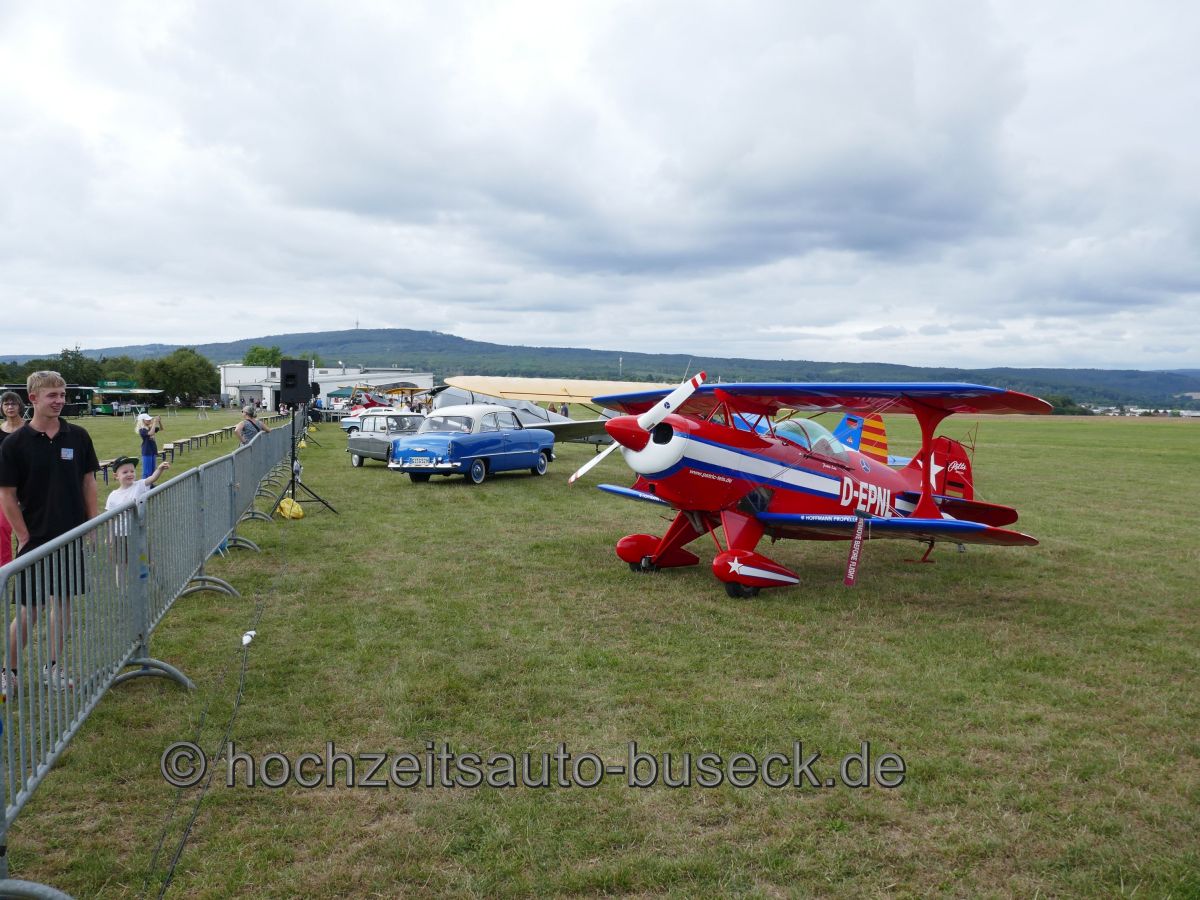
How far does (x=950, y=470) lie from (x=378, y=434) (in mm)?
15158

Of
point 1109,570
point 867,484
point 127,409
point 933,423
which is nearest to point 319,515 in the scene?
point 867,484

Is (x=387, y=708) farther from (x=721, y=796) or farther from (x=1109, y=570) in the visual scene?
(x=1109, y=570)

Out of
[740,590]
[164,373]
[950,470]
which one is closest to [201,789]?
[740,590]

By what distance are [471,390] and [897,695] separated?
21292 mm

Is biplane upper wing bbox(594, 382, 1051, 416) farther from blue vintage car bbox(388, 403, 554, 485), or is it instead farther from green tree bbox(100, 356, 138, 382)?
green tree bbox(100, 356, 138, 382)

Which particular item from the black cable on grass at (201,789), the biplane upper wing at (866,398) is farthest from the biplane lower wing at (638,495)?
the black cable on grass at (201,789)

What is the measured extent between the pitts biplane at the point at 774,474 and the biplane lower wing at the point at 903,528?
0.01 metres

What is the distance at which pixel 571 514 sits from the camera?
13.0 metres

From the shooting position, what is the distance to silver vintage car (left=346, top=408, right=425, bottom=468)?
2039 centimetres

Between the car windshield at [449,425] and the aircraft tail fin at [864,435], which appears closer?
the aircraft tail fin at [864,435]

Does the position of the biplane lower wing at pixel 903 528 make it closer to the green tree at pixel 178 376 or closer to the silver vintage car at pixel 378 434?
the silver vintage car at pixel 378 434

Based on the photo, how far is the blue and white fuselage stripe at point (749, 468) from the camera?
26.5 feet

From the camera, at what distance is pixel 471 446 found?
1706 cm

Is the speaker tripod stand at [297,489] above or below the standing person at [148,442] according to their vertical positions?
below
